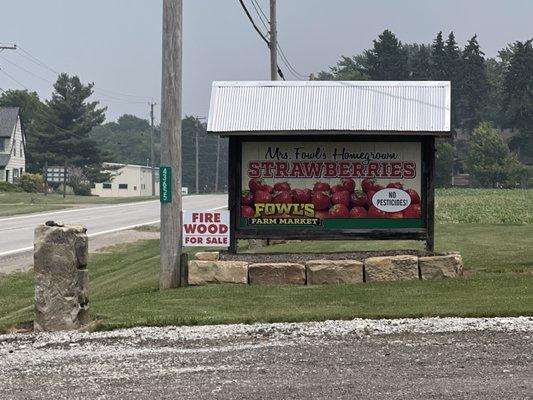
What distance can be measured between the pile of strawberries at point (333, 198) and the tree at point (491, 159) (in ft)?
331

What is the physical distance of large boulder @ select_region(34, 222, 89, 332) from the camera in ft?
36.6

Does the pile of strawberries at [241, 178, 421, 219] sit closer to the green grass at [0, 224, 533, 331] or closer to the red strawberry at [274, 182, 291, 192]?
the red strawberry at [274, 182, 291, 192]

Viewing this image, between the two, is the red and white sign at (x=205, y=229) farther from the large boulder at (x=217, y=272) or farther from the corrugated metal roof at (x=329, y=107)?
the corrugated metal roof at (x=329, y=107)

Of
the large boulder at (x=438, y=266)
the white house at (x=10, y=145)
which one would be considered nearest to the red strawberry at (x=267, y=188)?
the large boulder at (x=438, y=266)

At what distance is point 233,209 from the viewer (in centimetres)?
1666

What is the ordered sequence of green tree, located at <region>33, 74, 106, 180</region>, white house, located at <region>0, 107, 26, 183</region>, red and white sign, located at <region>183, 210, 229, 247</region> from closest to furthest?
red and white sign, located at <region>183, 210, 229, 247</region>
white house, located at <region>0, 107, 26, 183</region>
green tree, located at <region>33, 74, 106, 180</region>

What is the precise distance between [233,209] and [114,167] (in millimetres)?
111884

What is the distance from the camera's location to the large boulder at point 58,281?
1116 cm

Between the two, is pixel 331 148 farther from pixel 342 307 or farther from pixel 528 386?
pixel 528 386

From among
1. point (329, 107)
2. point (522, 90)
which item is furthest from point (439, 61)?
point (329, 107)

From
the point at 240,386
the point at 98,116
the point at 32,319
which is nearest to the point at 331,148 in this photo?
the point at 32,319

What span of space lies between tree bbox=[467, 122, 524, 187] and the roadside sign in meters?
104

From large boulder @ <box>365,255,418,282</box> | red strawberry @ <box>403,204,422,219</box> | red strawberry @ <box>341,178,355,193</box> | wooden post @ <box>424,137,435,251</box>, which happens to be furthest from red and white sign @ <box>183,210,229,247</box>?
wooden post @ <box>424,137,435,251</box>

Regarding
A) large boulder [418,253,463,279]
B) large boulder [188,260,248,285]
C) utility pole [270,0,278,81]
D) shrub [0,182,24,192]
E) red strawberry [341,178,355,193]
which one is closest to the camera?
large boulder [188,260,248,285]
